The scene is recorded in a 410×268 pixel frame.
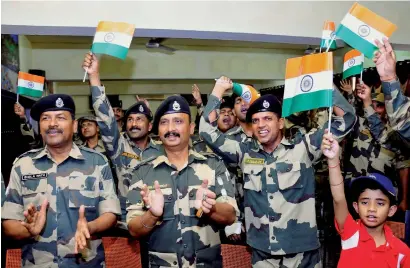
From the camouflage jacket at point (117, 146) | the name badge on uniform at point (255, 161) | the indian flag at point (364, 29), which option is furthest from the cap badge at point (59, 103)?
the indian flag at point (364, 29)

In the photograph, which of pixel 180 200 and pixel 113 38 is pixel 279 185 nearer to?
pixel 180 200

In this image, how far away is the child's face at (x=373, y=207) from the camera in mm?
2381

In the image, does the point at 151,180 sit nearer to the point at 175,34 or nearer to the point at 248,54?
the point at 175,34

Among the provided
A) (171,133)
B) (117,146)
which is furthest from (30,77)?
(171,133)

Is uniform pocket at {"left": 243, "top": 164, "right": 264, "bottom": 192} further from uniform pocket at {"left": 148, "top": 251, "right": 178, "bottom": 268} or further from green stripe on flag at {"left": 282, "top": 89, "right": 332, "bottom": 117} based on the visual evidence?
uniform pocket at {"left": 148, "top": 251, "right": 178, "bottom": 268}

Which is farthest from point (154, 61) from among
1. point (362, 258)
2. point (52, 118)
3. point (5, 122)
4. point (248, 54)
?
point (362, 258)

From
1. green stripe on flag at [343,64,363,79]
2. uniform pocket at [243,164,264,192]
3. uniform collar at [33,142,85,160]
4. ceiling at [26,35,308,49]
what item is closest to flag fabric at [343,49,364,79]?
green stripe on flag at [343,64,363,79]

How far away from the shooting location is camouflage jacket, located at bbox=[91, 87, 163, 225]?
10.2 feet

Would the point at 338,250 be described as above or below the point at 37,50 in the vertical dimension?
below

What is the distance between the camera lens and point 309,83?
2.64m

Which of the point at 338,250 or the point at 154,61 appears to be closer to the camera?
the point at 338,250

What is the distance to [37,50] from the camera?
802 centimetres

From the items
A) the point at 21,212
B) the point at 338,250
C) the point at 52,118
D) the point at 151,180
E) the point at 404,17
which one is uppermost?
the point at 404,17

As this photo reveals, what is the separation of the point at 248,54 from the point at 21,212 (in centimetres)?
692
